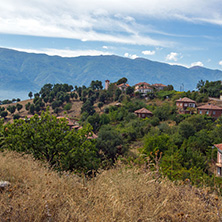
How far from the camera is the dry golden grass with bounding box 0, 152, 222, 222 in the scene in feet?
10.0

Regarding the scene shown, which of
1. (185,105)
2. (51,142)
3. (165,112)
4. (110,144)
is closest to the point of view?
(51,142)

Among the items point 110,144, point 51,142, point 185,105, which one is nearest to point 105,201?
point 51,142

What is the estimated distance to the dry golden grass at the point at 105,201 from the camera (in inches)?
120

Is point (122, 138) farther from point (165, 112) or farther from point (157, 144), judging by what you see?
point (165, 112)

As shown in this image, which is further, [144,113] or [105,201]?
[144,113]

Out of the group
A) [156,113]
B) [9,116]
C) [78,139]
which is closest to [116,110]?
[156,113]

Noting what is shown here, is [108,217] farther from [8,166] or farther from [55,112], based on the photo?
[55,112]

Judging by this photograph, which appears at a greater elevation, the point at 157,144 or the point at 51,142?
the point at 51,142

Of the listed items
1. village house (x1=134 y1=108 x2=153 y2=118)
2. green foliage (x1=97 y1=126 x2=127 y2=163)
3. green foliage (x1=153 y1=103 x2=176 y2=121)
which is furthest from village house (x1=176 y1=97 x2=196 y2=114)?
green foliage (x1=97 y1=126 x2=127 y2=163)

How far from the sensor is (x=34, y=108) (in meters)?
70.5

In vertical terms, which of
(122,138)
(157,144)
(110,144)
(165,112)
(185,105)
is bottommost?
(110,144)

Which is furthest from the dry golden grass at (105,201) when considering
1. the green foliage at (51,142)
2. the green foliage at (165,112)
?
the green foliage at (165,112)

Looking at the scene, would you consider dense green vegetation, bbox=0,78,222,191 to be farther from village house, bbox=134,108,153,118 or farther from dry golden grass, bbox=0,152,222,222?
village house, bbox=134,108,153,118

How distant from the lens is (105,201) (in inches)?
132
